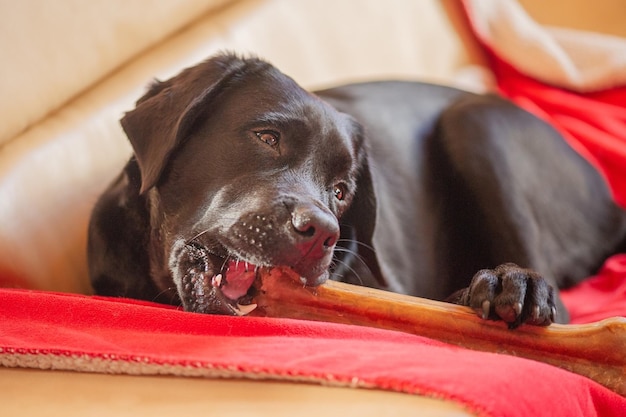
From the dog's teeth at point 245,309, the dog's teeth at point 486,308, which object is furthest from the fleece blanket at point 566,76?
the dog's teeth at point 245,309

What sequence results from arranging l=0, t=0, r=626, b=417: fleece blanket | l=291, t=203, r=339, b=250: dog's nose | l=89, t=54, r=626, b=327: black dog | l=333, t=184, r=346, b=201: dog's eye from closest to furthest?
l=0, t=0, r=626, b=417: fleece blanket → l=291, t=203, r=339, b=250: dog's nose → l=89, t=54, r=626, b=327: black dog → l=333, t=184, r=346, b=201: dog's eye

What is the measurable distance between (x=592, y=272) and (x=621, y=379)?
0.97 metres

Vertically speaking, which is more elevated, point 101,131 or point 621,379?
point 101,131

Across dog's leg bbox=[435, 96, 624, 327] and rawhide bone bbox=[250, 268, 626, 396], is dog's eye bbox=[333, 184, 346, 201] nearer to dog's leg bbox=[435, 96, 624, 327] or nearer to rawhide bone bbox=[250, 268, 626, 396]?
rawhide bone bbox=[250, 268, 626, 396]

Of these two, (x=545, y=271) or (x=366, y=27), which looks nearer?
(x=545, y=271)

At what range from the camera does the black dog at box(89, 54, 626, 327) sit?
140 cm

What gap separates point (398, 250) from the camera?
200 cm

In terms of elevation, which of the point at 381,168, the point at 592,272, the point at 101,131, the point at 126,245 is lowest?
the point at 592,272

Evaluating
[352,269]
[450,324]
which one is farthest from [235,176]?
[450,324]

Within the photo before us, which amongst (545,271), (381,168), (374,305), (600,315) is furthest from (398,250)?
(374,305)

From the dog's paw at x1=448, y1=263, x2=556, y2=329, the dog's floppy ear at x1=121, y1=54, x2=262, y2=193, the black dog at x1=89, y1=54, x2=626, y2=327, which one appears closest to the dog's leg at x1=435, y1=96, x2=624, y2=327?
the black dog at x1=89, y1=54, x2=626, y2=327

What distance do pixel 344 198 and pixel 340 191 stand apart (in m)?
0.02

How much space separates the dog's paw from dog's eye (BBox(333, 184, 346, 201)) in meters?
0.36

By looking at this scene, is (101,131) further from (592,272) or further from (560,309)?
(592,272)
